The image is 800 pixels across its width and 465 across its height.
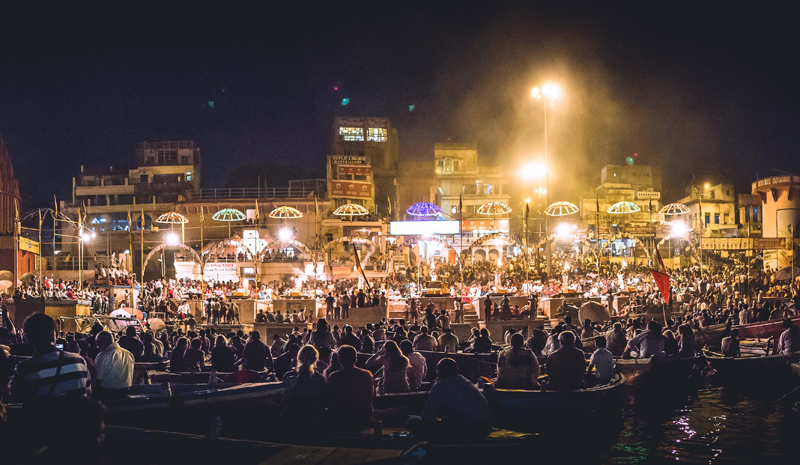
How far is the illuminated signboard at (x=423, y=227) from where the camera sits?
5038cm

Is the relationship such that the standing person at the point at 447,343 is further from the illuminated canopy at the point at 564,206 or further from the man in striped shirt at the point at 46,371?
the illuminated canopy at the point at 564,206

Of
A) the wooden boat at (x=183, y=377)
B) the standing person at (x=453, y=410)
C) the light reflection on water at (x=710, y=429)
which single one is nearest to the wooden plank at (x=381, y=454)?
the standing person at (x=453, y=410)

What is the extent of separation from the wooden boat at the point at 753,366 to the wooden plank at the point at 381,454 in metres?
A: 12.0

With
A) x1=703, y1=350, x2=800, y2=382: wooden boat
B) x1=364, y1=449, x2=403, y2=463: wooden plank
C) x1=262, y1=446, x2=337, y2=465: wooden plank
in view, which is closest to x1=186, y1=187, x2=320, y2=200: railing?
x1=703, y1=350, x2=800, y2=382: wooden boat

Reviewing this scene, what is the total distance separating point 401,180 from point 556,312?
36.2 m

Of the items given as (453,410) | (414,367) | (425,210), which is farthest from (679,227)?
(453,410)

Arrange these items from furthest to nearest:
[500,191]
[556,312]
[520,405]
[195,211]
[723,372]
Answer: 1. [500,191]
2. [195,211]
3. [556,312]
4. [723,372]
5. [520,405]

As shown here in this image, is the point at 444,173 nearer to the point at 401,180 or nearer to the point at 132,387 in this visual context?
the point at 401,180

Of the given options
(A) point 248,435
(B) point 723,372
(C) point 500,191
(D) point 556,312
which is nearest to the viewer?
(A) point 248,435

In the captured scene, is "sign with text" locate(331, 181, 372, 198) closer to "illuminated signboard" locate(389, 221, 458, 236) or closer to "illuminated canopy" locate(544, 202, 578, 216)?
"illuminated signboard" locate(389, 221, 458, 236)

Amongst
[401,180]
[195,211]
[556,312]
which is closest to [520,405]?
[556,312]

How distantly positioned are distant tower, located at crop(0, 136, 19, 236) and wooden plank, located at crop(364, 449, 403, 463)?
63.4m

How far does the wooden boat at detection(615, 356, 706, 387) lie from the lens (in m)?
13.2

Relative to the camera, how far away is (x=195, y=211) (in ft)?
179
